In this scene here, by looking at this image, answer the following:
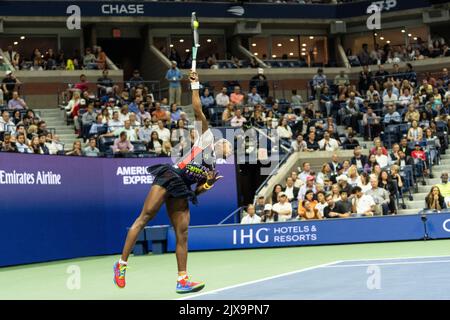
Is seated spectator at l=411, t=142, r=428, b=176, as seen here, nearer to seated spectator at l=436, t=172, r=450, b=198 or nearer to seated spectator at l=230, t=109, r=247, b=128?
seated spectator at l=436, t=172, r=450, b=198

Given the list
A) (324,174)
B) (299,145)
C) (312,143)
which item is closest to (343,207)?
(324,174)

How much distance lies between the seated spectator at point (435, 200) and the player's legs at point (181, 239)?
1206 centimetres

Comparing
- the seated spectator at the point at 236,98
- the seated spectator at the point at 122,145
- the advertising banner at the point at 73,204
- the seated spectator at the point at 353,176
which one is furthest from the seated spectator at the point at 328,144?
the seated spectator at the point at 122,145

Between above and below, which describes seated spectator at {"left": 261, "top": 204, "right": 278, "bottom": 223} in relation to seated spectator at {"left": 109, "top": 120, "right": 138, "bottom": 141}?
below

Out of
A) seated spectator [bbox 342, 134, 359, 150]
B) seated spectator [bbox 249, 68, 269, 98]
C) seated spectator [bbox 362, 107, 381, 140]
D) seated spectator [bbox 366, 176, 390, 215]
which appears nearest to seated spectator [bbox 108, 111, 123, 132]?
seated spectator [bbox 342, 134, 359, 150]

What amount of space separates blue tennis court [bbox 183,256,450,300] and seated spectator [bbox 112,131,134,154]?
11.0m

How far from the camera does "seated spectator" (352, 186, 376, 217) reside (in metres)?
21.2

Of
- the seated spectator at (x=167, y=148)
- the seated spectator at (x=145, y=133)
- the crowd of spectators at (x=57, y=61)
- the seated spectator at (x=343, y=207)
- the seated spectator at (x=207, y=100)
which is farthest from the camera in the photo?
the crowd of spectators at (x=57, y=61)

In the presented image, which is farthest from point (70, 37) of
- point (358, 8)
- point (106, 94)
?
point (358, 8)

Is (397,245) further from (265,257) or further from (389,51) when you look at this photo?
(389,51)

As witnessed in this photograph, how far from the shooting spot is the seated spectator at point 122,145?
23938 millimetres

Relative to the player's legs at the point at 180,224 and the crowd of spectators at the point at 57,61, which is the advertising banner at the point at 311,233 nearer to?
the player's legs at the point at 180,224

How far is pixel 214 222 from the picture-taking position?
22922 mm

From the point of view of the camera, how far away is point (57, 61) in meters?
36.2
